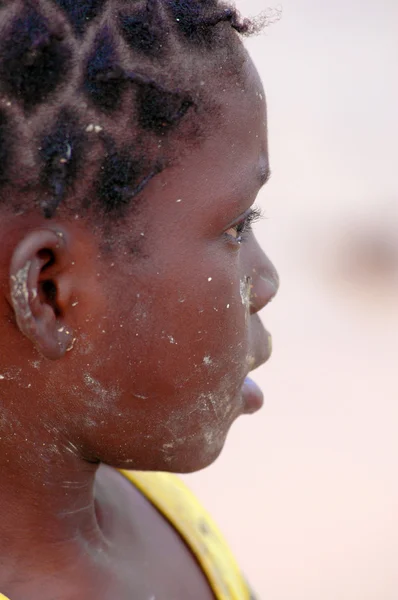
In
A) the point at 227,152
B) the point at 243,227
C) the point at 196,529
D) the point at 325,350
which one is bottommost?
the point at 325,350

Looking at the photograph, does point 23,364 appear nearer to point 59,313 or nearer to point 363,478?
point 59,313

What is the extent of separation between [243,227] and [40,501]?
50 cm

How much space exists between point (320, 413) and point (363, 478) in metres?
0.39

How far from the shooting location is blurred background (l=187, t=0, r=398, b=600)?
9.82 feet

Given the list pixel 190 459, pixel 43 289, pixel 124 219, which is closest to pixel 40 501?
pixel 190 459

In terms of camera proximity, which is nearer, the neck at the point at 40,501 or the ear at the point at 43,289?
the ear at the point at 43,289

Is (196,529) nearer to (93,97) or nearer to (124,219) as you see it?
(124,219)

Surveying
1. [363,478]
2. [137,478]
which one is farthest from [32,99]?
[363,478]

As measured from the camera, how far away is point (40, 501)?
131 centimetres

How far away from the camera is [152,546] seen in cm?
150

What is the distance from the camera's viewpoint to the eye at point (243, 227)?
4.10ft

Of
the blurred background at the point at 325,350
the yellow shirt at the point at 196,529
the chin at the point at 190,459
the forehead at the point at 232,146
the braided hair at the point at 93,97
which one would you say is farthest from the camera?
the blurred background at the point at 325,350

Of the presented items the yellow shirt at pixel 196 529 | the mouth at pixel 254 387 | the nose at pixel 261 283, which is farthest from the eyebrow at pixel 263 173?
the yellow shirt at pixel 196 529

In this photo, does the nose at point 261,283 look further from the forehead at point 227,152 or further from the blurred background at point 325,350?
the blurred background at point 325,350
